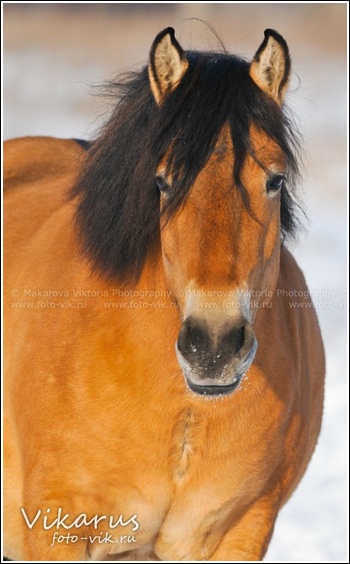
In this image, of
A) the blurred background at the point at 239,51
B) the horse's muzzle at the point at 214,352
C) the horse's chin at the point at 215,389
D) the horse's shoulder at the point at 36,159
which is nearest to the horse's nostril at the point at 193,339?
the horse's muzzle at the point at 214,352

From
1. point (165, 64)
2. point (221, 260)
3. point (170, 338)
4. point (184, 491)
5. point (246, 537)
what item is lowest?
point (246, 537)

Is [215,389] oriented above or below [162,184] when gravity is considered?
below

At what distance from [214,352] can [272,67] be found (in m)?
1.06

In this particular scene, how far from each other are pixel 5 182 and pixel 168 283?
2.23m

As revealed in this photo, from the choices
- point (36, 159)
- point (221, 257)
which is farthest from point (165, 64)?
point (36, 159)

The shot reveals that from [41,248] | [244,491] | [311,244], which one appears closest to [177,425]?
[244,491]

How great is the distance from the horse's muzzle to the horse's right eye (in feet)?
1.69

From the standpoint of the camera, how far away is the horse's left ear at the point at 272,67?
125 inches

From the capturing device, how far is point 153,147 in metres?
3.17

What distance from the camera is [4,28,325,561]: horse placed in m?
2.96

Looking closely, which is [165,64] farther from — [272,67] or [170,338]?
[170,338]

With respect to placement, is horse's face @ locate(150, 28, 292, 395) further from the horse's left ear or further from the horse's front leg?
the horse's front leg

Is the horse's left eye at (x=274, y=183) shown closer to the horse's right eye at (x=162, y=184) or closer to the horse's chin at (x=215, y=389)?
the horse's right eye at (x=162, y=184)

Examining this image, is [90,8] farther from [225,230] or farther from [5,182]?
[225,230]
